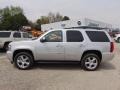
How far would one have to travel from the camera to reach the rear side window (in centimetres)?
1031

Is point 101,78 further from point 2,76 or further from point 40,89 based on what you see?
point 2,76

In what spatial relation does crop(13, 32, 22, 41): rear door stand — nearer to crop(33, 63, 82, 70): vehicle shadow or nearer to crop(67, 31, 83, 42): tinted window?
crop(33, 63, 82, 70): vehicle shadow

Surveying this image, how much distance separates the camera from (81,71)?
392 inches

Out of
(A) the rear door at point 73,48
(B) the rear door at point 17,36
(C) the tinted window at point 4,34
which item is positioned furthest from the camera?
(B) the rear door at point 17,36

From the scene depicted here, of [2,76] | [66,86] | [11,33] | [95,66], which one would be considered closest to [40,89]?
[66,86]

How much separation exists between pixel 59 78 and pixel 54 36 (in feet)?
7.57

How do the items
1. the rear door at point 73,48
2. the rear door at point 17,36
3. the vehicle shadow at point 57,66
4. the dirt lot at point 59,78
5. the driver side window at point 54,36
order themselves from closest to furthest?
the dirt lot at point 59,78 < the rear door at point 73,48 < the driver side window at point 54,36 < the vehicle shadow at point 57,66 < the rear door at point 17,36

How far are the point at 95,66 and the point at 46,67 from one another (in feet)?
7.36

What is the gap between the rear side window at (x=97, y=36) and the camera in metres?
10.3

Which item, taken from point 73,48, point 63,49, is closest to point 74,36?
point 73,48

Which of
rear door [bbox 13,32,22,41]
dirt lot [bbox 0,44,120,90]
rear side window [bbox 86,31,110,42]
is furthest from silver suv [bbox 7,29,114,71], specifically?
rear door [bbox 13,32,22,41]

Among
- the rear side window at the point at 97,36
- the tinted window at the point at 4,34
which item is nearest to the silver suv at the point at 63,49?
the rear side window at the point at 97,36

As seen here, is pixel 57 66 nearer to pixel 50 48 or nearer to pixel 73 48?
pixel 50 48

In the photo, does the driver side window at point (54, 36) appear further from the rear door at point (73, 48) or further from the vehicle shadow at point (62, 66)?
the vehicle shadow at point (62, 66)
